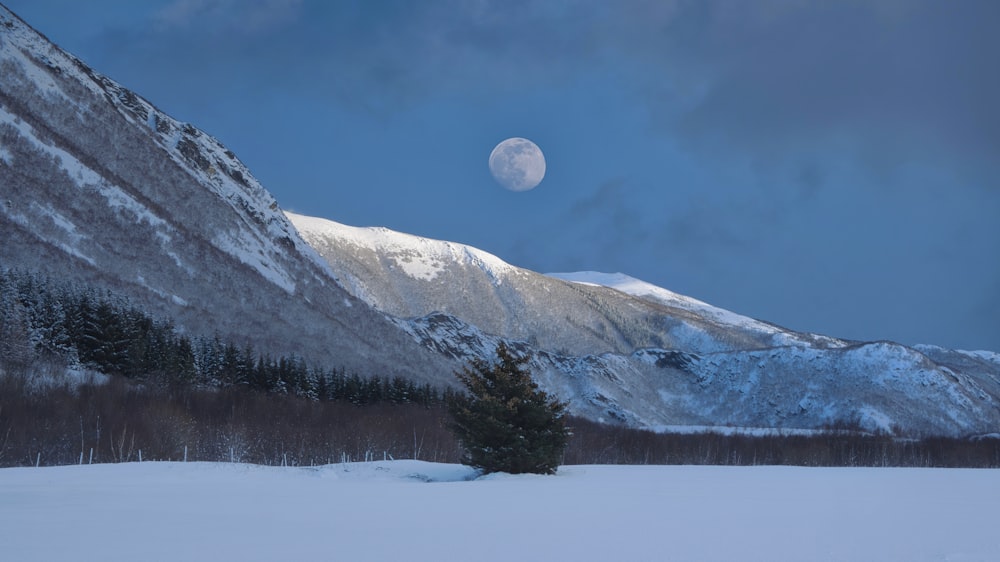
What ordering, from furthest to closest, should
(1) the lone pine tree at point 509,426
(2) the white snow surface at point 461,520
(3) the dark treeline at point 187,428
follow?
(3) the dark treeline at point 187,428 → (1) the lone pine tree at point 509,426 → (2) the white snow surface at point 461,520

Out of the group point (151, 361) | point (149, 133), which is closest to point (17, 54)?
point (149, 133)

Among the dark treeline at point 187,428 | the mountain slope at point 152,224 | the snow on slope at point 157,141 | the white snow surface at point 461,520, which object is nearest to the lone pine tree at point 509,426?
the white snow surface at point 461,520

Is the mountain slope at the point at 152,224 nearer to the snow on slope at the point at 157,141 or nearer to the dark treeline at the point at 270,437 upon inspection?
the snow on slope at the point at 157,141

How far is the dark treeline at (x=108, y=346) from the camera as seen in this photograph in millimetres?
69250

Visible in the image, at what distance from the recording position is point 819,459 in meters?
90.5

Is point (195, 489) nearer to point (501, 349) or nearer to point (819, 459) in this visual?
point (501, 349)

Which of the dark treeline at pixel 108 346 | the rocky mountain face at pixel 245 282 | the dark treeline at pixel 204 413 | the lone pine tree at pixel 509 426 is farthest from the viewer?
the rocky mountain face at pixel 245 282

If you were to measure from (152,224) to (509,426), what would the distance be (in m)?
112

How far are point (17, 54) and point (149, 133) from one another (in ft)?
89.4

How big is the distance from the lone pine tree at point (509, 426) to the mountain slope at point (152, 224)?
80603 millimetres

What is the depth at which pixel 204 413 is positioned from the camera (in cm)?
6538

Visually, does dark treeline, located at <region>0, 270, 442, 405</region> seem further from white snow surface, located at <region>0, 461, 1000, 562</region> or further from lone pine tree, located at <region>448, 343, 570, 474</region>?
lone pine tree, located at <region>448, 343, 570, 474</region>

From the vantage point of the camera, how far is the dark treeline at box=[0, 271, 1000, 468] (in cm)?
5184

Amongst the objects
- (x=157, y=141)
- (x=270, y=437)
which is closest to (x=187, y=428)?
(x=270, y=437)
